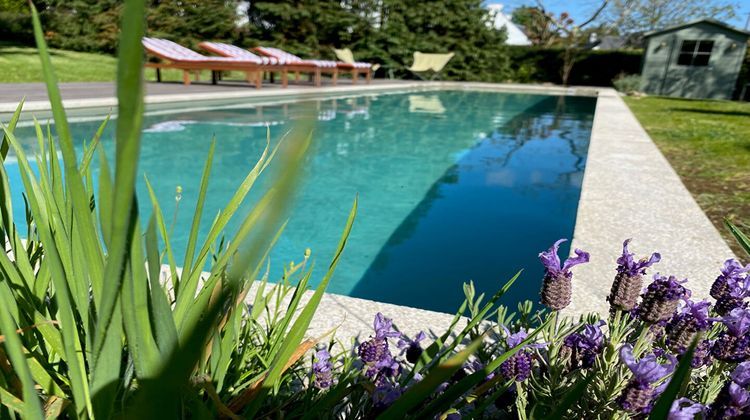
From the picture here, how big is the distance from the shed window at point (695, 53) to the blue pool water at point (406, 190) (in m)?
12.2

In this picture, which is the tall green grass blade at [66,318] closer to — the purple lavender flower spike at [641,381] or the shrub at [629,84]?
the purple lavender flower spike at [641,381]

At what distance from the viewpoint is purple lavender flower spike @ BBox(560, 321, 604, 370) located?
1104 mm

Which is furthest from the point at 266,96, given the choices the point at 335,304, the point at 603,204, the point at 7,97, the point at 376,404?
the point at 376,404

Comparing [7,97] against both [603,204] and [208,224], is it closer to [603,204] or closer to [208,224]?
[208,224]

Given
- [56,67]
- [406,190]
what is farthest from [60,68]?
[406,190]

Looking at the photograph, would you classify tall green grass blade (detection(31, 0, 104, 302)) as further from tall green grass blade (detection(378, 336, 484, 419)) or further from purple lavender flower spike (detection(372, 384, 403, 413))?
purple lavender flower spike (detection(372, 384, 403, 413))

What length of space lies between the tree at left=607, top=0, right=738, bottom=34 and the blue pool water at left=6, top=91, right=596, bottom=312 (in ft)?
119

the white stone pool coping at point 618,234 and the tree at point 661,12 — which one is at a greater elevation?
the tree at point 661,12

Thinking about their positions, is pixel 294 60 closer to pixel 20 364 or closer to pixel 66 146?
pixel 66 146

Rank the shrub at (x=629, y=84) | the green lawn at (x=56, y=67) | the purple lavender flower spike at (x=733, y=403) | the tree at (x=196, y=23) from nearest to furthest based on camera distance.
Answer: the purple lavender flower spike at (x=733, y=403)
the green lawn at (x=56, y=67)
the shrub at (x=629, y=84)
the tree at (x=196, y=23)

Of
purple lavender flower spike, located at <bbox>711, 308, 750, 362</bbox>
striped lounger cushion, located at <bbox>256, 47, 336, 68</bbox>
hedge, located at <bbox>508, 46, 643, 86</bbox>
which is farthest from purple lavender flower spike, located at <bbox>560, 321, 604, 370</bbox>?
hedge, located at <bbox>508, 46, 643, 86</bbox>

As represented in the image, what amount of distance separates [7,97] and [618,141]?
30.6 feet

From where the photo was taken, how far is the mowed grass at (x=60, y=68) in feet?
41.0

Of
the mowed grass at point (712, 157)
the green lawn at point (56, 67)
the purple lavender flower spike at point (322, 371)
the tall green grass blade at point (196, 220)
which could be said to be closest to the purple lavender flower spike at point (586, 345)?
the purple lavender flower spike at point (322, 371)
